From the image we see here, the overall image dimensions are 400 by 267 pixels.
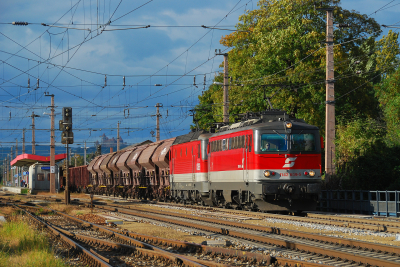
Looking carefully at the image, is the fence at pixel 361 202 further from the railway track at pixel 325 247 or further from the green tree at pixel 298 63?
the green tree at pixel 298 63

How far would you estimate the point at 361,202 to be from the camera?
2334cm

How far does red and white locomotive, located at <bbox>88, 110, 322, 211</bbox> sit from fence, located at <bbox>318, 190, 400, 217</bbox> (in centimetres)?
269

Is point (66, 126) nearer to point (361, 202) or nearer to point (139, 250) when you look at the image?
point (361, 202)

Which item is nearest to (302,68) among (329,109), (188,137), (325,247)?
(188,137)

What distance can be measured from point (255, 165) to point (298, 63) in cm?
2124

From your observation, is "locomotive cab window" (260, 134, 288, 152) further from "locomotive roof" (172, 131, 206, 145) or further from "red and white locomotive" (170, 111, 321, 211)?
"locomotive roof" (172, 131, 206, 145)

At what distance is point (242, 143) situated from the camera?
899 inches

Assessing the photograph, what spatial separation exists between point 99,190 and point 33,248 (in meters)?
44.5

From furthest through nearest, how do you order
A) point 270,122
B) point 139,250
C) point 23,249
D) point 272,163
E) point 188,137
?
point 188,137, point 270,122, point 272,163, point 23,249, point 139,250

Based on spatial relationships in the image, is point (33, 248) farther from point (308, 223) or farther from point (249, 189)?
point (249, 189)

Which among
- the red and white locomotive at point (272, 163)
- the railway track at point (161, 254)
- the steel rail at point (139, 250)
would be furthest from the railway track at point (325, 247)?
the red and white locomotive at point (272, 163)

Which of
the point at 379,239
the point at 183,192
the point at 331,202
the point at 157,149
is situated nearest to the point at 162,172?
the point at 157,149

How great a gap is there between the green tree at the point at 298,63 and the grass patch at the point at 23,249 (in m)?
26.8

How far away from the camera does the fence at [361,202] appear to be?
21.6 m
